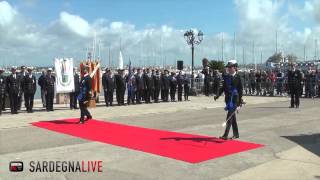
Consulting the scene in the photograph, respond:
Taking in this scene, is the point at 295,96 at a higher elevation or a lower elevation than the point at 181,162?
higher

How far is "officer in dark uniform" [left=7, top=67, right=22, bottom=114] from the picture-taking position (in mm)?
20297

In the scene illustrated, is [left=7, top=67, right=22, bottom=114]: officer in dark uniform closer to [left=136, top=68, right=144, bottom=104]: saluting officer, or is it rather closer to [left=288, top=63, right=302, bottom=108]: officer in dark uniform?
[left=136, top=68, right=144, bottom=104]: saluting officer

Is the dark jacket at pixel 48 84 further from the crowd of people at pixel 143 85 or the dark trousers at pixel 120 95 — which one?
the dark trousers at pixel 120 95

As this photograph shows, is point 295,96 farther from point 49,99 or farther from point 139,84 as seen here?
point 49,99

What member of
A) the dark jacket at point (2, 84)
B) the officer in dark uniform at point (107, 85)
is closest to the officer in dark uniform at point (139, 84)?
the officer in dark uniform at point (107, 85)

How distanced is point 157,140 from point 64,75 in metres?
10.4

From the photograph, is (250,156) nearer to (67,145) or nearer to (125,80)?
(67,145)

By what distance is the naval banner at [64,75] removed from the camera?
71.7 feet

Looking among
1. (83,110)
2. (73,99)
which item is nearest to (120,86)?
(73,99)

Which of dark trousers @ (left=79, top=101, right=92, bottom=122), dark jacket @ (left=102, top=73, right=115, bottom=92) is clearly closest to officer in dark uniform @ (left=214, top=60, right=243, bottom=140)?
dark trousers @ (left=79, top=101, right=92, bottom=122)

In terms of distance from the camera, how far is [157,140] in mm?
12734

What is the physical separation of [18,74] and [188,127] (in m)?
8.69

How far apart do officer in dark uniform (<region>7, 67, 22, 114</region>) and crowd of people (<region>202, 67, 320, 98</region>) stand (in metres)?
15.2

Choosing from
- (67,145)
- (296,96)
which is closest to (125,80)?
(296,96)
